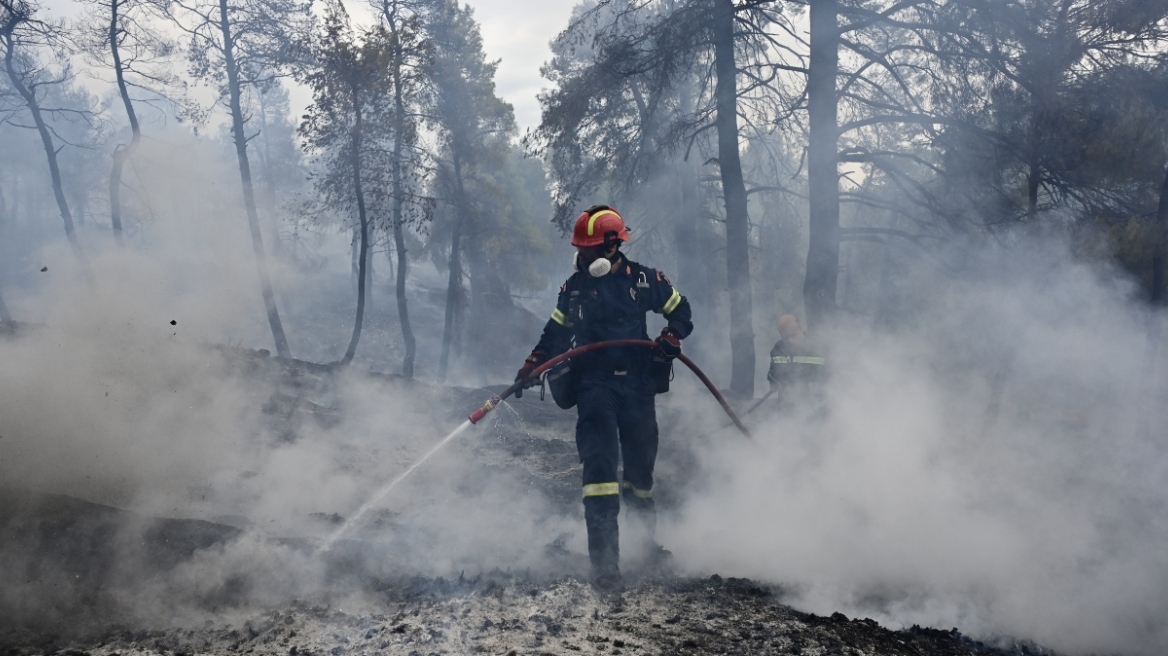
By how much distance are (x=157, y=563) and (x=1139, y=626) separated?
544 cm

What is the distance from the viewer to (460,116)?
70.6 ft

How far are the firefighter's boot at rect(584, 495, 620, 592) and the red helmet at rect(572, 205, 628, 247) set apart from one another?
1678 millimetres

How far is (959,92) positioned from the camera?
10.4m

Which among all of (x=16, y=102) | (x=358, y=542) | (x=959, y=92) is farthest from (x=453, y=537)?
(x=16, y=102)

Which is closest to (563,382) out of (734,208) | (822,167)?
(822,167)

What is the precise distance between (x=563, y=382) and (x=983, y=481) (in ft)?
11.3

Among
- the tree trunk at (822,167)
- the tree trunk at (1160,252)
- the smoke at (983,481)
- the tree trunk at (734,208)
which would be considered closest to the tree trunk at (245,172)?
the tree trunk at (734,208)

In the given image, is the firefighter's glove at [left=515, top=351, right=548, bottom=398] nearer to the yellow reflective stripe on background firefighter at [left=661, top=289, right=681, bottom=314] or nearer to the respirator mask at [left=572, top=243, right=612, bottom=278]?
the respirator mask at [left=572, top=243, right=612, bottom=278]

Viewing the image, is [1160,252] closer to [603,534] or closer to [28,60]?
[603,534]

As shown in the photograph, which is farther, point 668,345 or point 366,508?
point 366,508

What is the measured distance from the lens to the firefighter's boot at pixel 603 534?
451 centimetres

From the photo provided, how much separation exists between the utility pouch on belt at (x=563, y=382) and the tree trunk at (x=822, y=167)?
270 inches

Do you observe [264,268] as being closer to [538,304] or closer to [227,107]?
[227,107]

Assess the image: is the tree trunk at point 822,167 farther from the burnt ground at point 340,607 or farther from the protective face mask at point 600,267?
the burnt ground at point 340,607
